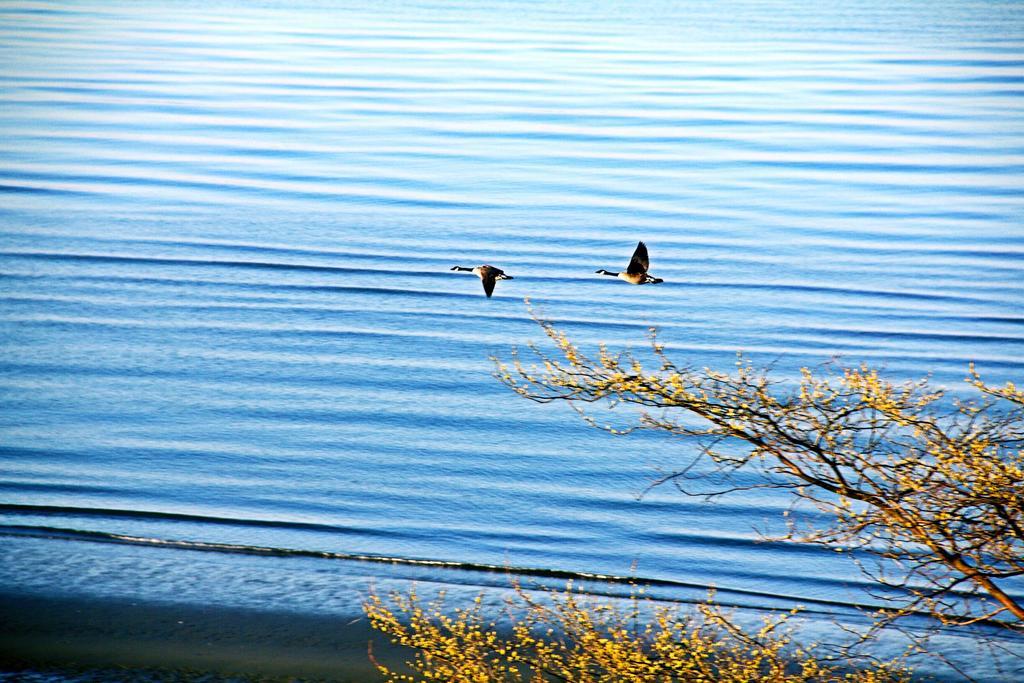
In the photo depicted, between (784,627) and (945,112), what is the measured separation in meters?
23.1

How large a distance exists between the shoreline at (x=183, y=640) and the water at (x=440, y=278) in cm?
35

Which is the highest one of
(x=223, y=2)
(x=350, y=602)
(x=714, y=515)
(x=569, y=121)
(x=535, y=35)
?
(x=223, y=2)

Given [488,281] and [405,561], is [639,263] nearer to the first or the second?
[488,281]

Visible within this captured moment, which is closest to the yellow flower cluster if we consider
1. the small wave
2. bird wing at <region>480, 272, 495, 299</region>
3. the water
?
the small wave

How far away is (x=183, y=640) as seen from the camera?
9.72m

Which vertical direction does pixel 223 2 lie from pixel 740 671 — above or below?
above

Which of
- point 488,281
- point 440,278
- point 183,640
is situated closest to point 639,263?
point 488,281

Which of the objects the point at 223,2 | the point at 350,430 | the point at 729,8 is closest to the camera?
the point at 350,430

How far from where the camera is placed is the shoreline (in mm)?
9359

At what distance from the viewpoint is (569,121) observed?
28781mm

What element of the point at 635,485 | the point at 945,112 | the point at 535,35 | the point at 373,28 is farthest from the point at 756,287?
the point at 373,28

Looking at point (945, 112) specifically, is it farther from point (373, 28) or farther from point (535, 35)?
point (373, 28)

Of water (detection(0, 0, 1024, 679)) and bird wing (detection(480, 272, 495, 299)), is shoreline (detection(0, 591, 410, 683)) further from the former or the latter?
bird wing (detection(480, 272, 495, 299))

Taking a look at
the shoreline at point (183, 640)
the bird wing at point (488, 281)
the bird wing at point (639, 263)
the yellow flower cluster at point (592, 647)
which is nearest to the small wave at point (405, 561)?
the yellow flower cluster at point (592, 647)
